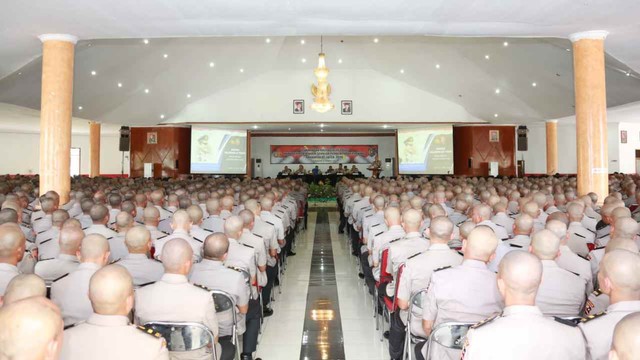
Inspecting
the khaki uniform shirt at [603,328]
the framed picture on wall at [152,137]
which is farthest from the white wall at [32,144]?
the khaki uniform shirt at [603,328]

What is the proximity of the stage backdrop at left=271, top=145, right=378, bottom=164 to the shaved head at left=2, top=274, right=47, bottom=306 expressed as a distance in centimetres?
2660

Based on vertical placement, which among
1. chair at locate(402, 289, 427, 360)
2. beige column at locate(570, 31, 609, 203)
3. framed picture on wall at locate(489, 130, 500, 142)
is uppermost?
framed picture on wall at locate(489, 130, 500, 142)

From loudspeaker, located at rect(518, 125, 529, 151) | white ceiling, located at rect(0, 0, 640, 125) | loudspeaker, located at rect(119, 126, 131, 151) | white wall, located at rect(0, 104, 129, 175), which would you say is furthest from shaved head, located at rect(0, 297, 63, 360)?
white wall, located at rect(0, 104, 129, 175)

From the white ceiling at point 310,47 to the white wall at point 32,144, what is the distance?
455cm

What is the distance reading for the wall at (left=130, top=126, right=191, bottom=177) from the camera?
22312mm

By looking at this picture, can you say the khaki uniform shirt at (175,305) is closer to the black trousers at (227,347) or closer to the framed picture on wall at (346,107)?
the black trousers at (227,347)

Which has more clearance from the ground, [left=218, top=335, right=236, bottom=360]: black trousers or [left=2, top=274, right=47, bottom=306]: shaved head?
[left=2, top=274, right=47, bottom=306]: shaved head

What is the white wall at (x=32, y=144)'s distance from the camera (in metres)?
22.8

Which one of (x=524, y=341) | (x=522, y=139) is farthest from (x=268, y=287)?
(x=522, y=139)

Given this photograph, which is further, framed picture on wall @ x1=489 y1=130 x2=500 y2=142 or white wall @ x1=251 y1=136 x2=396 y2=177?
white wall @ x1=251 y1=136 x2=396 y2=177

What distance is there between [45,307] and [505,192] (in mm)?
8513

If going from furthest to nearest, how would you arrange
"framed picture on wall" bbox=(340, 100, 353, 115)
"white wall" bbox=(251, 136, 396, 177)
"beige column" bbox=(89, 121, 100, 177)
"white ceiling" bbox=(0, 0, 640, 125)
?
"white wall" bbox=(251, 136, 396, 177), "beige column" bbox=(89, 121, 100, 177), "framed picture on wall" bbox=(340, 100, 353, 115), "white ceiling" bbox=(0, 0, 640, 125)

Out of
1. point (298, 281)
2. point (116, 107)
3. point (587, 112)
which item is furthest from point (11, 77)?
point (587, 112)

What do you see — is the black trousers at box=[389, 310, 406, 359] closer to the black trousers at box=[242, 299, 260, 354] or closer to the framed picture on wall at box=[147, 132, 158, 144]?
the black trousers at box=[242, 299, 260, 354]
